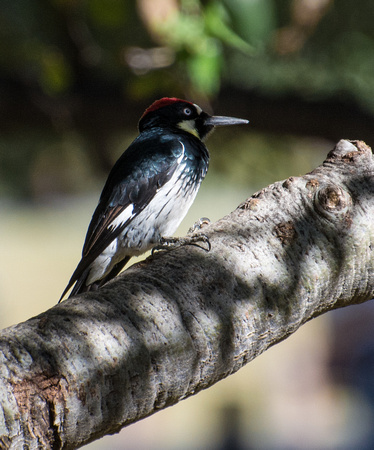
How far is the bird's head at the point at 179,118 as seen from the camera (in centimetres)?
191

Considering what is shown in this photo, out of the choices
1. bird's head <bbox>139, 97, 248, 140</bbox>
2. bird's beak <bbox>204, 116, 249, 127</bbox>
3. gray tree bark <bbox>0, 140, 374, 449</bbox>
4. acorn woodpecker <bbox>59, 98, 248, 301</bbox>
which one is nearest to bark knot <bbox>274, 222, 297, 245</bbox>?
gray tree bark <bbox>0, 140, 374, 449</bbox>

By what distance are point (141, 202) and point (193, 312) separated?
0.81m

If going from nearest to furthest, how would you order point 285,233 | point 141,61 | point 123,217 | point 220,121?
point 285,233
point 123,217
point 220,121
point 141,61

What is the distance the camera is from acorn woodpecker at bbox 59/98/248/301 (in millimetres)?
1625

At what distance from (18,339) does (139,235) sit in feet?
2.94

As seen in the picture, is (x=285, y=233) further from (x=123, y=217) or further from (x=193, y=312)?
(x=123, y=217)

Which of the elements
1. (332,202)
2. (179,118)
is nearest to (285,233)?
(332,202)

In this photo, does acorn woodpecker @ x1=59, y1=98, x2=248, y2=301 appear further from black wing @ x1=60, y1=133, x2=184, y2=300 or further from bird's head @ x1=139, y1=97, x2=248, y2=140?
bird's head @ x1=139, y1=97, x2=248, y2=140

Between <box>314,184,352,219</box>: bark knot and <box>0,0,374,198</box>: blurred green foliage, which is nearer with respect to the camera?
<box>314,184,352,219</box>: bark knot

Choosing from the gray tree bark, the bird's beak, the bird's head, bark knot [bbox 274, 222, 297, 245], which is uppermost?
the bird's head

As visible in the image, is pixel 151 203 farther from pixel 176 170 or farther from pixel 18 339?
pixel 18 339

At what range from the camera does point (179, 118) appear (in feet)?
6.45

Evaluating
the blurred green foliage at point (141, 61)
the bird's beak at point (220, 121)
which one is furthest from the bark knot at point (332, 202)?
the bird's beak at point (220, 121)

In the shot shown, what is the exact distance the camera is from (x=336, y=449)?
472 cm
